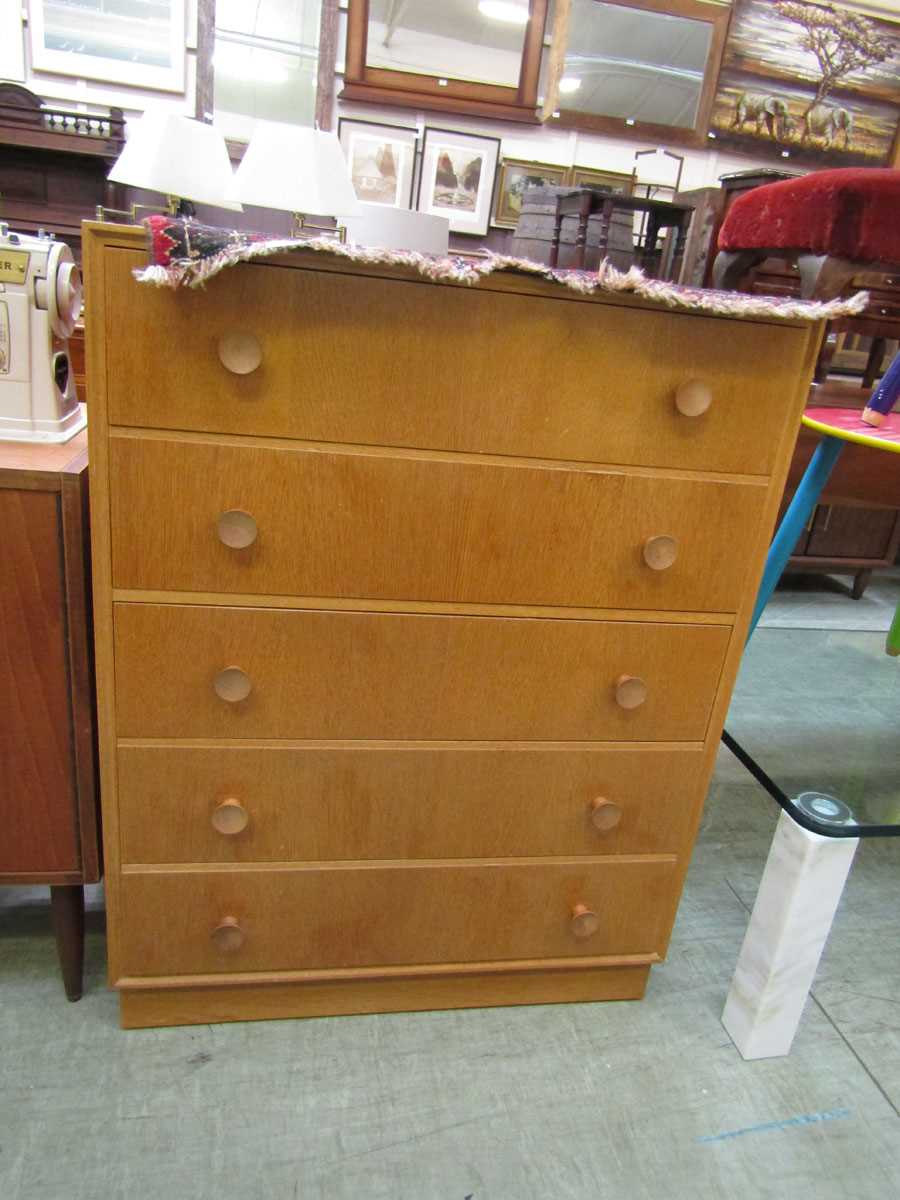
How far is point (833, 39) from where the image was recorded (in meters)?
3.48

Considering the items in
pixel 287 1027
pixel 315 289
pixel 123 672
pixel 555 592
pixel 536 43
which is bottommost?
pixel 287 1027

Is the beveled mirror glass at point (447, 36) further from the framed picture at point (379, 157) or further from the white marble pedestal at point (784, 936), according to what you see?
the white marble pedestal at point (784, 936)

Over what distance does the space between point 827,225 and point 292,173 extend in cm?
131

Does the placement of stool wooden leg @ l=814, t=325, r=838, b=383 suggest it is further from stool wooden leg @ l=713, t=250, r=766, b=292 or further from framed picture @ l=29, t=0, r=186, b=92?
framed picture @ l=29, t=0, r=186, b=92

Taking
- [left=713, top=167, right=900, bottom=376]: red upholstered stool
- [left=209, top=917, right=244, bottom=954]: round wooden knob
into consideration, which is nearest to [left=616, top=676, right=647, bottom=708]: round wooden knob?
[left=209, top=917, right=244, bottom=954]: round wooden knob

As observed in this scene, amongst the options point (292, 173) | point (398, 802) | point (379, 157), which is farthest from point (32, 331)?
point (379, 157)

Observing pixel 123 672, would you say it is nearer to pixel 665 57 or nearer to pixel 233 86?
pixel 233 86

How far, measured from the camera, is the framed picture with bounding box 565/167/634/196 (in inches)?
137

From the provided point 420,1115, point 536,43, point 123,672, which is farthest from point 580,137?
point 420,1115

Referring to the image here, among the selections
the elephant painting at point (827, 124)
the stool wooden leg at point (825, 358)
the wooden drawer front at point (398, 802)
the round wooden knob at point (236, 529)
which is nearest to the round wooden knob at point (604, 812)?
the wooden drawer front at point (398, 802)

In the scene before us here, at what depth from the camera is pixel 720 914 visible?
4.91ft

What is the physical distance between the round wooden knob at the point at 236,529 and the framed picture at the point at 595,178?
3180mm

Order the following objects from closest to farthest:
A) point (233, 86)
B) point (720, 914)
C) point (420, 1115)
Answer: point (420, 1115) < point (720, 914) < point (233, 86)

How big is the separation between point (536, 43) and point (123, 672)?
3.37 metres
